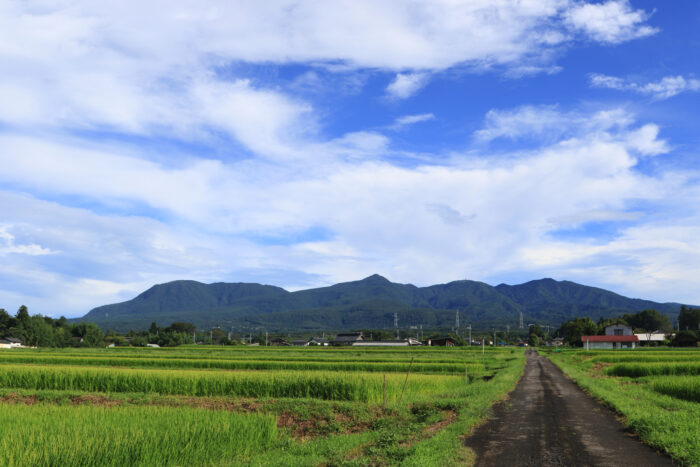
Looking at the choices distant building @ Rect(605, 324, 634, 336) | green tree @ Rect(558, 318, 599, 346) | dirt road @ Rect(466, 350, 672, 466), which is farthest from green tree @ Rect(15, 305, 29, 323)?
distant building @ Rect(605, 324, 634, 336)

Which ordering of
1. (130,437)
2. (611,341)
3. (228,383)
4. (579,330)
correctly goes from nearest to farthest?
(130,437) → (228,383) → (611,341) → (579,330)

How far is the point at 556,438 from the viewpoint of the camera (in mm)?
15805

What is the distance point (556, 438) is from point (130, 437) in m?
13.0

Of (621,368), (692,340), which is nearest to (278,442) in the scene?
(621,368)

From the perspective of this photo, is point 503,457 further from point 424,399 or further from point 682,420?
point 424,399

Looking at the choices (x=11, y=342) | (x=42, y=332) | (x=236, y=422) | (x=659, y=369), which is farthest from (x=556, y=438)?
(x=42, y=332)

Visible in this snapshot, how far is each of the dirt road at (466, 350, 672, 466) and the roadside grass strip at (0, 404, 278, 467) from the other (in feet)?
23.5

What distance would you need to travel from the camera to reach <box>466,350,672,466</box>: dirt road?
518 inches

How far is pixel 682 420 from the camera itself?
1744cm

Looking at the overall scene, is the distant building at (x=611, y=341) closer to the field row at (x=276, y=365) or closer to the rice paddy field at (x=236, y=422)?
the field row at (x=276, y=365)

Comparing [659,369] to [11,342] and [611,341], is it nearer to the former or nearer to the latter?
[611,341]

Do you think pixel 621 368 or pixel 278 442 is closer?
pixel 278 442

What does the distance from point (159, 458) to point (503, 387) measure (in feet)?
78.4

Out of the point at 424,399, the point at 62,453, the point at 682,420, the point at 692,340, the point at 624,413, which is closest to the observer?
the point at 62,453
